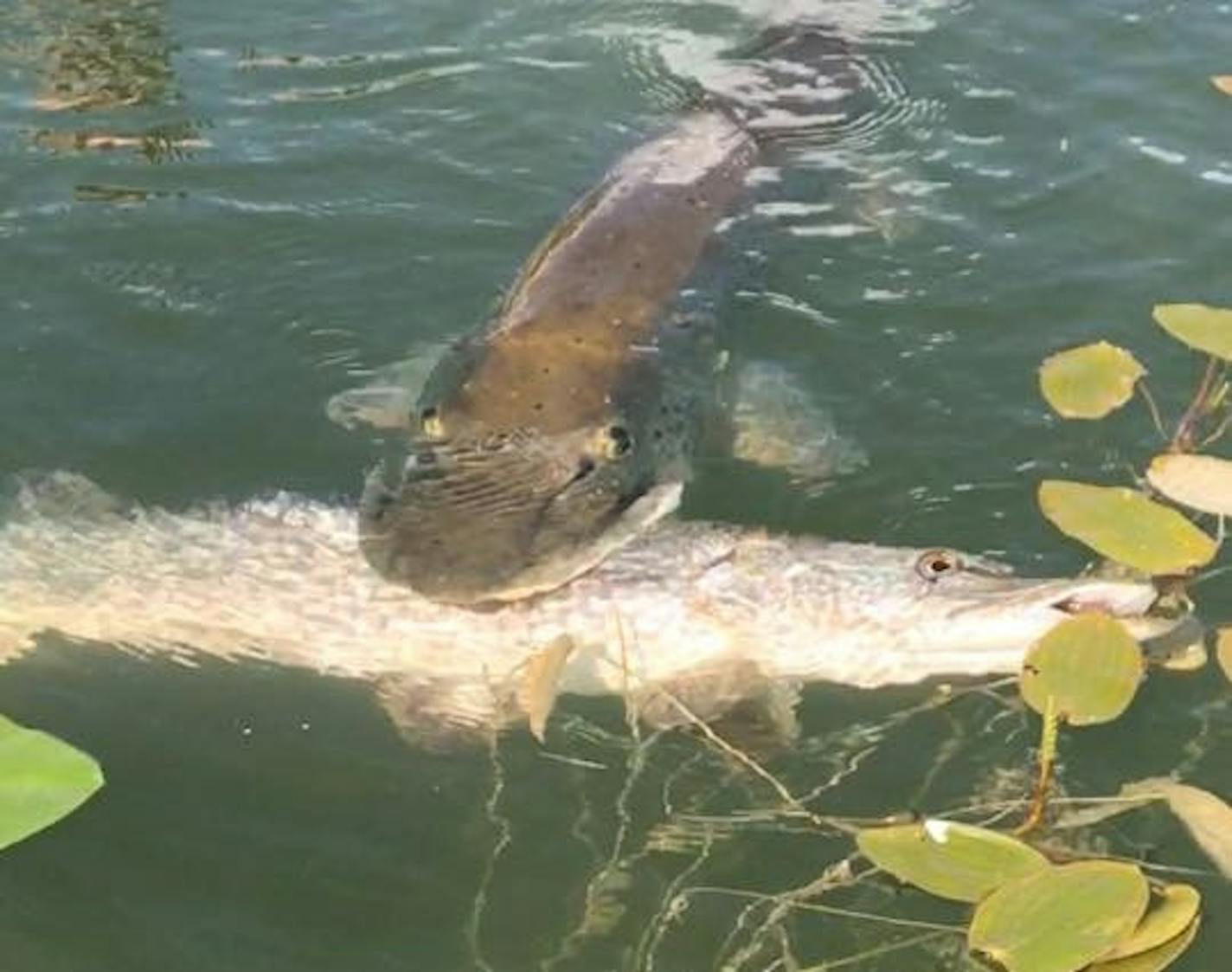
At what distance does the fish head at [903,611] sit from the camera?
13.5 feet

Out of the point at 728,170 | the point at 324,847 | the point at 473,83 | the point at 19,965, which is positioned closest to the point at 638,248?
the point at 728,170

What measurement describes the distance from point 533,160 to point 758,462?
1.90 m

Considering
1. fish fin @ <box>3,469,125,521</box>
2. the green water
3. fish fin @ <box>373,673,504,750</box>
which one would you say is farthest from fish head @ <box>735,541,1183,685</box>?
fish fin @ <box>3,469,125,521</box>

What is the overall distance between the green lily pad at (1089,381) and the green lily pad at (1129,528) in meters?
0.46

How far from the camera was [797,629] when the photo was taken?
425 centimetres

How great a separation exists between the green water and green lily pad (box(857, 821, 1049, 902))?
1.11 feet

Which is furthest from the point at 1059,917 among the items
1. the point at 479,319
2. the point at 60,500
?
the point at 479,319

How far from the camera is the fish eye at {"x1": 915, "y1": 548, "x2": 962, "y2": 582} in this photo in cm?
424

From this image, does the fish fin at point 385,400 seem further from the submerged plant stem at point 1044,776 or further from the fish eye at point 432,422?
the submerged plant stem at point 1044,776

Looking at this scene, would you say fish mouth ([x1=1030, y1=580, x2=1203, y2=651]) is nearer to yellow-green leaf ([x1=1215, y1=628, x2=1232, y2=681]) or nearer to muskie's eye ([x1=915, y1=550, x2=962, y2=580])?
yellow-green leaf ([x1=1215, y1=628, x2=1232, y2=681])

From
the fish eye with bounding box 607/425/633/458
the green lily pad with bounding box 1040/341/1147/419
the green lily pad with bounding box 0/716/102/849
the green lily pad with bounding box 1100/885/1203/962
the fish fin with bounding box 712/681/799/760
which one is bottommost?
the fish fin with bounding box 712/681/799/760

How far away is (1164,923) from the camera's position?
340cm

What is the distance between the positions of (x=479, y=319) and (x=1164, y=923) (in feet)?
9.67

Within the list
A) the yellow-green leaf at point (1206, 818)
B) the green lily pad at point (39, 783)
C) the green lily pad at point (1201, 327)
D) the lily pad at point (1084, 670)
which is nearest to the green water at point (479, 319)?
the yellow-green leaf at point (1206, 818)
